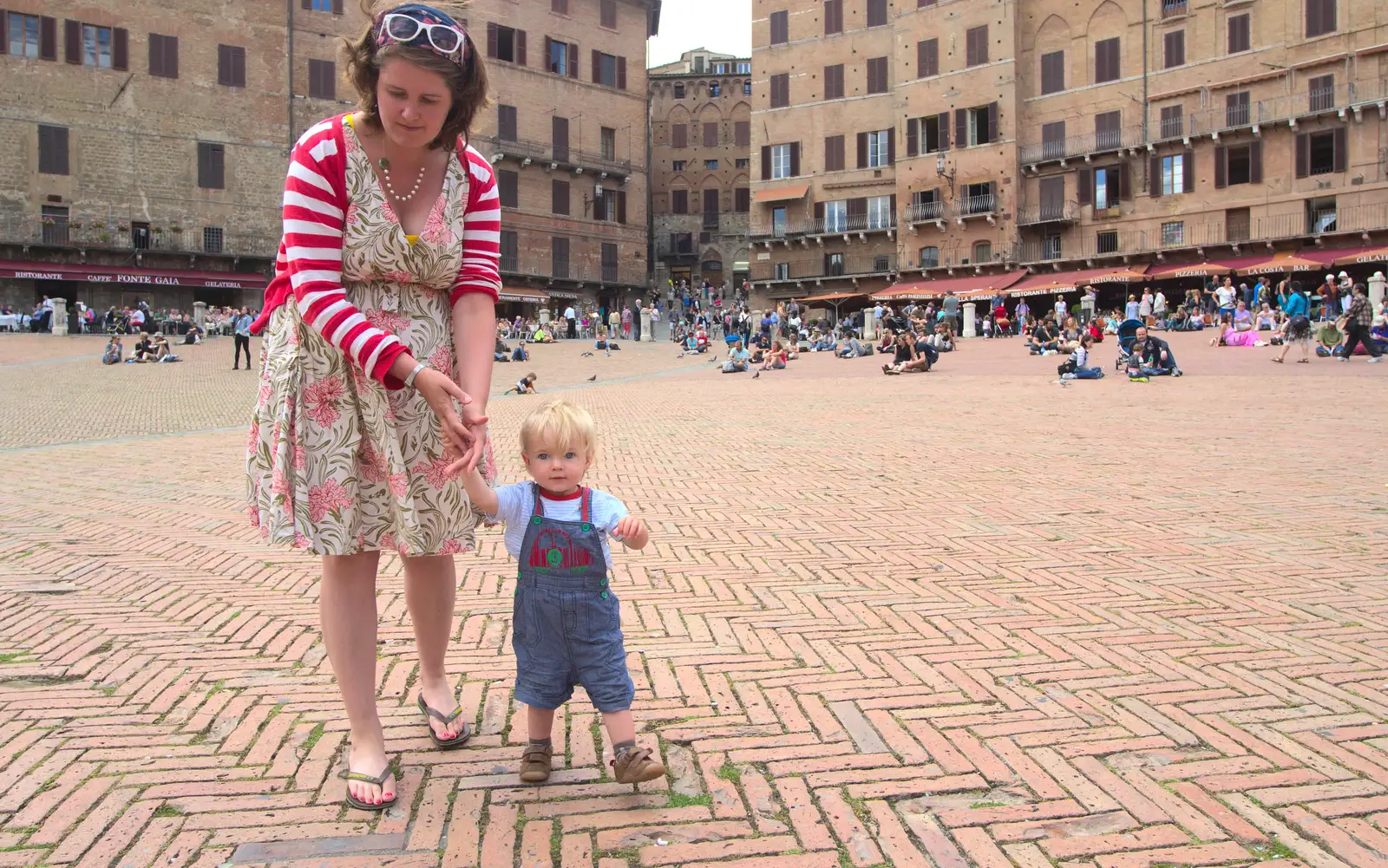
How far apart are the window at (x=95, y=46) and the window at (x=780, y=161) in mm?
26954

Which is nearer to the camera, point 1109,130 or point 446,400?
point 446,400

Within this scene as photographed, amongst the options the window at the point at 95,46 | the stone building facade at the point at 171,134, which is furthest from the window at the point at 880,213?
the window at the point at 95,46

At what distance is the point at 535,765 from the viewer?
8.02 feet

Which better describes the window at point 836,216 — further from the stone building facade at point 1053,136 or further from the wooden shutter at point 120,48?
the wooden shutter at point 120,48

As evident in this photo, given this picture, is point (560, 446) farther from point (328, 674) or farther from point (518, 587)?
point (328, 674)

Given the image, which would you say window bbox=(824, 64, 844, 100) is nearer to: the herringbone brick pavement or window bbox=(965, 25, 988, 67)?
window bbox=(965, 25, 988, 67)

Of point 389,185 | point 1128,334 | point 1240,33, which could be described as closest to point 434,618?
point 389,185

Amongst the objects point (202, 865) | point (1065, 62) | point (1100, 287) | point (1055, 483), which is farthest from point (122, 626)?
point (1065, 62)

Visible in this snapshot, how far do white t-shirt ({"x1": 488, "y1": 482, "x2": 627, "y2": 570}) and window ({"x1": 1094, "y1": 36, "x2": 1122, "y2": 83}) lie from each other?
135 ft

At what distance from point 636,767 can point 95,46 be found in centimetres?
4438

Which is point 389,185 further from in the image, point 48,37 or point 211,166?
point 48,37

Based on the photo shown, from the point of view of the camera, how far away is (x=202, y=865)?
2.08 metres

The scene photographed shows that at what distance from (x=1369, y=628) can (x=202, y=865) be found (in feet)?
12.1

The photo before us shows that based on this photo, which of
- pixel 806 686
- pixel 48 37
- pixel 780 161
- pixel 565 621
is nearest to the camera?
pixel 565 621
